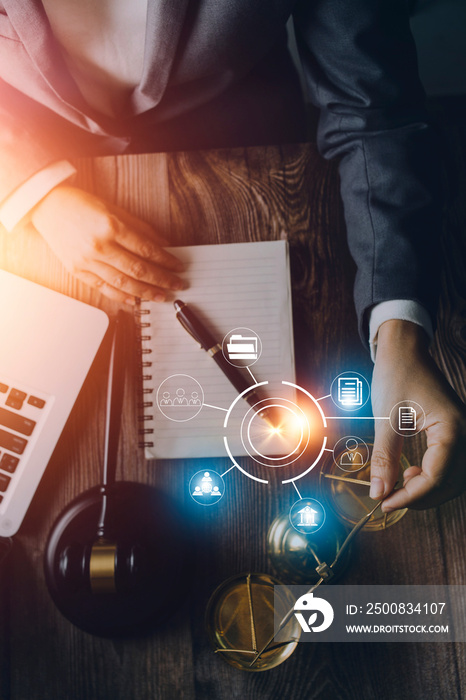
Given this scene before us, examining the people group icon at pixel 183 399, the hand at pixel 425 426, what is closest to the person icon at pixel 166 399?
the people group icon at pixel 183 399

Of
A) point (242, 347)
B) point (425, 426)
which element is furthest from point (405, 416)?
point (242, 347)

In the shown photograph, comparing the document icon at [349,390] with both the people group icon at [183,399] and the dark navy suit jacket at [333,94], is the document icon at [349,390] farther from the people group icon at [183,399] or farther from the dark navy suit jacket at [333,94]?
the people group icon at [183,399]

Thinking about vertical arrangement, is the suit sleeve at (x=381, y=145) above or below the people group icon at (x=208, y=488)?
above

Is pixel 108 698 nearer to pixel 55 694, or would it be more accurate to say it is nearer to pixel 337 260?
pixel 55 694

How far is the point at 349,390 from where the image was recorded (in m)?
0.49

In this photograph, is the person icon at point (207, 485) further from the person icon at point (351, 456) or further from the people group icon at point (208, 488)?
the person icon at point (351, 456)

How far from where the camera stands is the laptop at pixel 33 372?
0.47 metres

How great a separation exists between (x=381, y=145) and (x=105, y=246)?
34cm

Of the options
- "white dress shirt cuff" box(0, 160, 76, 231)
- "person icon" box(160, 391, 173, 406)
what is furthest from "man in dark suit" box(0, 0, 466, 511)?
"person icon" box(160, 391, 173, 406)

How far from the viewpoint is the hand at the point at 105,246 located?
50 cm

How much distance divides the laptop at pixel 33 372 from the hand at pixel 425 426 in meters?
0.32

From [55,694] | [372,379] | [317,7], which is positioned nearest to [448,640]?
[372,379]

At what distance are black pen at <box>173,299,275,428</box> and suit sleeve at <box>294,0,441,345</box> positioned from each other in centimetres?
14

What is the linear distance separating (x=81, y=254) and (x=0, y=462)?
248 millimetres
